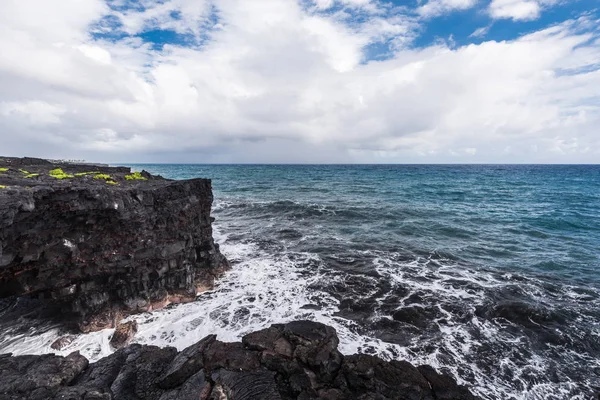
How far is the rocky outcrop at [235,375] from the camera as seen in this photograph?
978cm

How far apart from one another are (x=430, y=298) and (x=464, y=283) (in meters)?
4.17

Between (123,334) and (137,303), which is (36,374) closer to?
(123,334)

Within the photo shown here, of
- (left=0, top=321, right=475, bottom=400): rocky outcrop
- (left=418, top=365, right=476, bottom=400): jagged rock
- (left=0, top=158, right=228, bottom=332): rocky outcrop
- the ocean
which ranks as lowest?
Result: the ocean

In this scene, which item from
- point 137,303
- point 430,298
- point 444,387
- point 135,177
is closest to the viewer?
point 444,387

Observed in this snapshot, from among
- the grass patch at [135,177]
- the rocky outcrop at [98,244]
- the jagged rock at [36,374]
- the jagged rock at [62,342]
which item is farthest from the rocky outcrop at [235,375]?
the grass patch at [135,177]

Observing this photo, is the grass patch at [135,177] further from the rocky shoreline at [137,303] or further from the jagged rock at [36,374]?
the jagged rock at [36,374]

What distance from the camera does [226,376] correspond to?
33.6ft

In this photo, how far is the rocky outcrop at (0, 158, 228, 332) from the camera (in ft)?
45.2

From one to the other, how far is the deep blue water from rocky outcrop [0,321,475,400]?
3.12 meters

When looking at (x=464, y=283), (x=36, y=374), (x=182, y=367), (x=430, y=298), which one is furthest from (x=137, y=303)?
(x=464, y=283)

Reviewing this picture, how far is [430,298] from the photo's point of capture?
19.3 meters

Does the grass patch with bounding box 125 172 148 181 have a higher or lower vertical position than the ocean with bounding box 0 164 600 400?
higher

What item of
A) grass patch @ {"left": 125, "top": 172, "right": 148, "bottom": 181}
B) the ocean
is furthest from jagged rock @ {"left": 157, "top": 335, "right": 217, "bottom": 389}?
grass patch @ {"left": 125, "top": 172, "right": 148, "bottom": 181}

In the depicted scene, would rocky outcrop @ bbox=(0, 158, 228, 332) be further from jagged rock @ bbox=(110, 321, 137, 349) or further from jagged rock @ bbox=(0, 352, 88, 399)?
jagged rock @ bbox=(0, 352, 88, 399)
